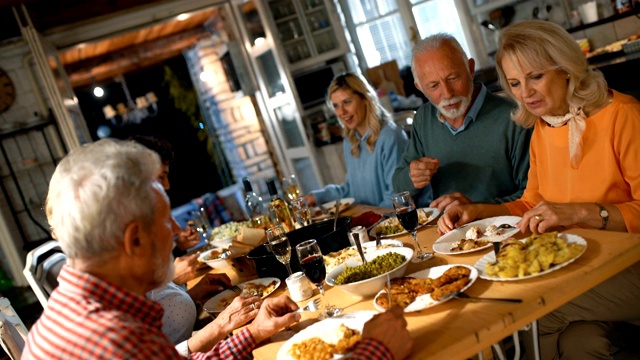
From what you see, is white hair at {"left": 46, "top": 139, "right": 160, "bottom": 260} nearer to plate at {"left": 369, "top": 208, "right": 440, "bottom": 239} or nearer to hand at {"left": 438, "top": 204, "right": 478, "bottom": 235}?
hand at {"left": 438, "top": 204, "right": 478, "bottom": 235}

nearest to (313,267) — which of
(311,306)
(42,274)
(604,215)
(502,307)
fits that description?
(311,306)

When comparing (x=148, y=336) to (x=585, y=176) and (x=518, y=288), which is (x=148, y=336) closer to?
(x=518, y=288)

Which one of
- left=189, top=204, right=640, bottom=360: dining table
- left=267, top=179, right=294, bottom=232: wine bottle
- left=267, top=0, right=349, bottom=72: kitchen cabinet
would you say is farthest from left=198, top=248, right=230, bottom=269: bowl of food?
left=267, top=0, right=349, bottom=72: kitchen cabinet

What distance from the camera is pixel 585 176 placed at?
5.70ft

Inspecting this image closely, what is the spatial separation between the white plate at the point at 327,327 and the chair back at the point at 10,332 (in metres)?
1.04

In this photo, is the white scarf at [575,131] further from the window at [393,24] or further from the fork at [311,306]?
the window at [393,24]

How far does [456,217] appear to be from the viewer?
6.30 feet

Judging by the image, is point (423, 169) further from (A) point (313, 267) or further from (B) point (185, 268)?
(B) point (185, 268)

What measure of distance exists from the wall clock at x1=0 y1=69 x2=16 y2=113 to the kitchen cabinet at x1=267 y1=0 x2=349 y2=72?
2642 millimetres

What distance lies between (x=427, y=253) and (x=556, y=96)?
0.63 metres

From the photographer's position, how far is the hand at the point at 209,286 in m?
2.33

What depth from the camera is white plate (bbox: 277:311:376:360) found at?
1.36m

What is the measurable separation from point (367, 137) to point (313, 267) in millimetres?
1801

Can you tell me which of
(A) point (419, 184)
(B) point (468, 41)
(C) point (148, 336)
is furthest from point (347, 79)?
(B) point (468, 41)
